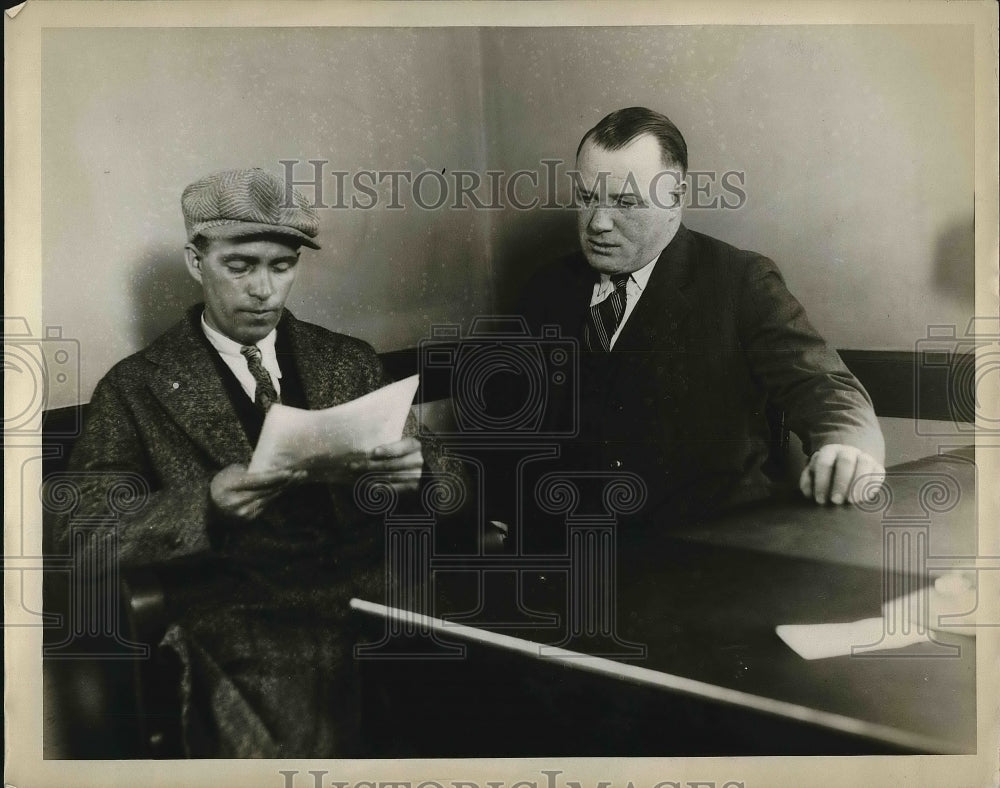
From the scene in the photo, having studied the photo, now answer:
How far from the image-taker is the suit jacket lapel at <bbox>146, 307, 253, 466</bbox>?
2.35 metres

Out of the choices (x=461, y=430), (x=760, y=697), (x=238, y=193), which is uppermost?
(x=238, y=193)

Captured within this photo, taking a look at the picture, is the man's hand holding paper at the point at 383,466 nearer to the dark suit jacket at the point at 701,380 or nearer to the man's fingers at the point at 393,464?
the man's fingers at the point at 393,464

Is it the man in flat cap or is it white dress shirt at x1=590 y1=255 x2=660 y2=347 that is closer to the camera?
the man in flat cap

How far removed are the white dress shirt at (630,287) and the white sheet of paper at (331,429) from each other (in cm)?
54

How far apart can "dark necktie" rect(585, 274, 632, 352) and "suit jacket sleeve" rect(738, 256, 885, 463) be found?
1.06 ft

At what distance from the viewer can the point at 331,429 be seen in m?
2.38

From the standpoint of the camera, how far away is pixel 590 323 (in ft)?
8.05

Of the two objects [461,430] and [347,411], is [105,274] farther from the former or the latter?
[461,430]

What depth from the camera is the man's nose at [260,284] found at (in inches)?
93.8

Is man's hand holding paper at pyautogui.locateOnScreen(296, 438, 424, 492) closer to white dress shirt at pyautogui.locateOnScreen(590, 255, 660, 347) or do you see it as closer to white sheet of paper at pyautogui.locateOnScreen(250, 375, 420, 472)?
white sheet of paper at pyautogui.locateOnScreen(250, 375, 420, 472)

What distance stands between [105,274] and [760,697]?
Answer: 209 cm

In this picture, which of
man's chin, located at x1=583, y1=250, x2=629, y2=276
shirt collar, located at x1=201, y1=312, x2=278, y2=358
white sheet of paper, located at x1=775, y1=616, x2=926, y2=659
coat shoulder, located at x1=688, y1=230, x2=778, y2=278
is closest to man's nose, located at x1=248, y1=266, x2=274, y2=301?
shirt collar, located at x1=201, y1=312, x2=278, y2=358

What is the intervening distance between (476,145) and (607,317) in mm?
589

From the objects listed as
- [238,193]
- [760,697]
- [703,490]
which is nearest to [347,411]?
[238,193]
